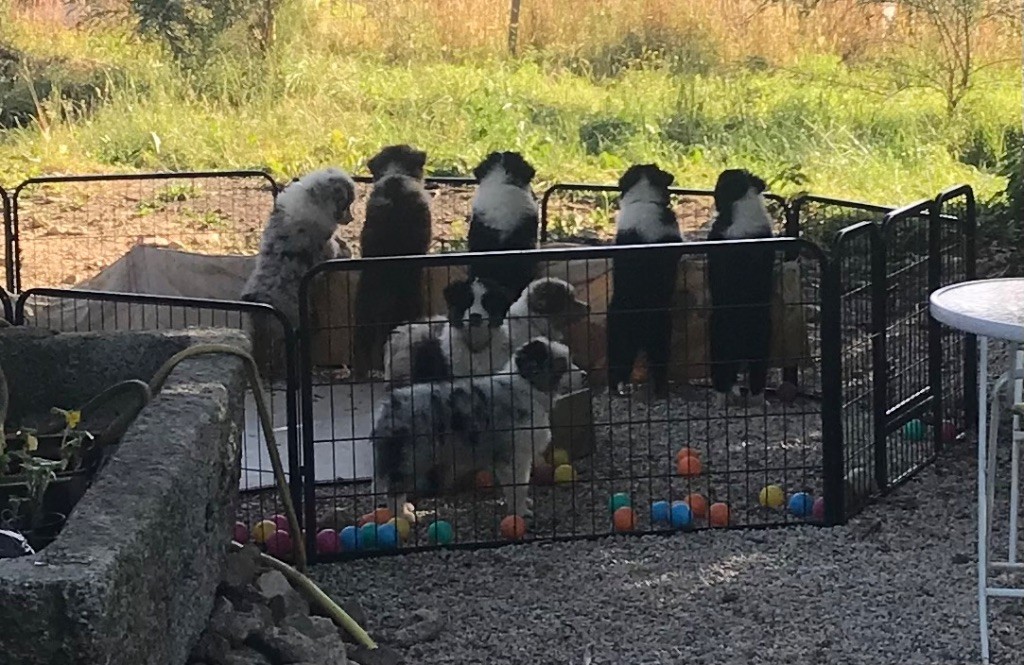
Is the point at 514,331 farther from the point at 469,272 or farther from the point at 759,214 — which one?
the point at 759,214

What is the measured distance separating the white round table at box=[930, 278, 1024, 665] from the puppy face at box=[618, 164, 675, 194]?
10.1 feet

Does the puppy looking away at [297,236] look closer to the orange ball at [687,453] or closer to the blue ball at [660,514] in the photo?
the orange ball at [687,453]

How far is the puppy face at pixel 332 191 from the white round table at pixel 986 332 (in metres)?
4.16

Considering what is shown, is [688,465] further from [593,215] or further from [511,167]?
[593,215]

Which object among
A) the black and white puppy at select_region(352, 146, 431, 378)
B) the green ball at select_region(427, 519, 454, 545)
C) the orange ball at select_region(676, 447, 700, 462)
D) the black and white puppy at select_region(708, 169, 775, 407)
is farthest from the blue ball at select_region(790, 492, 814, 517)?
the black and white puppy at select_region(352, 146, 431, 378)

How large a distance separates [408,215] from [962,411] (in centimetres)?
314

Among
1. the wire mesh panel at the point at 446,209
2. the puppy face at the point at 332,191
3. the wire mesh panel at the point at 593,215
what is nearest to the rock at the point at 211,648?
the puppy face at the point at 332,191

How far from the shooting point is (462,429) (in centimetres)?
533

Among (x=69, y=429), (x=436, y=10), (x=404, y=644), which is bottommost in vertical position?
(x=404, y=644)

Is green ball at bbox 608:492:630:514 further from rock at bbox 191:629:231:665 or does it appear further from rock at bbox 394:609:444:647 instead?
rock at bbox 191:629:231:665

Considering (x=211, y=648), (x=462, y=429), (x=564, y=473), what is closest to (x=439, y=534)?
(x=462, y=429)

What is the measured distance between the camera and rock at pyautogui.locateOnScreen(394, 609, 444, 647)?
4422mm

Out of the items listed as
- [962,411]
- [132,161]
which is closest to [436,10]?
[132,161]

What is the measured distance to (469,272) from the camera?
6625 mm
